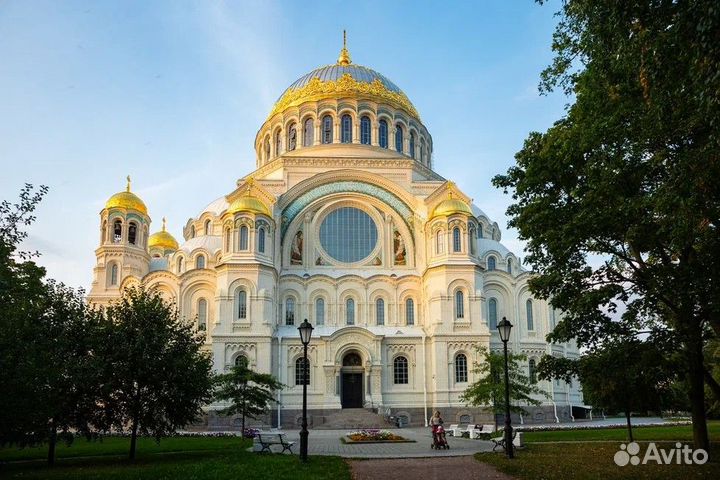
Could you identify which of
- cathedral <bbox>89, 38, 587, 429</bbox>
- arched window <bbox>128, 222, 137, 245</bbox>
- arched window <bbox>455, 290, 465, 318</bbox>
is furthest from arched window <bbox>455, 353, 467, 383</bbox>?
arched window <bbox>128, 222, 137, 245</bbox>

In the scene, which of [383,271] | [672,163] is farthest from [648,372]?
[383,271]

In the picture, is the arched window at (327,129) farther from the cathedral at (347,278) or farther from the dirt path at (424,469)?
the dirt path at (424,469)

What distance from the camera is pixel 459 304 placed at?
4153 centimetres

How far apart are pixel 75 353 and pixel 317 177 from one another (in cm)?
2658

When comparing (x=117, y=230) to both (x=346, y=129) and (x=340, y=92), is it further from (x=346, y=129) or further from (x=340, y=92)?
(x=340, y=92)

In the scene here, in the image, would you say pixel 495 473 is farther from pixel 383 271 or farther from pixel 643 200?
pixel 383 271

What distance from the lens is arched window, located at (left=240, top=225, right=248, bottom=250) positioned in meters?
41.1

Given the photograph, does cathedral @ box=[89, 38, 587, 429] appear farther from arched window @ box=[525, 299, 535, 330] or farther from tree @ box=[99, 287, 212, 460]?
tree @ box=[99, 287, 212, 460]

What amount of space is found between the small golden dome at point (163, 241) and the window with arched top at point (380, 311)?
23.3 m

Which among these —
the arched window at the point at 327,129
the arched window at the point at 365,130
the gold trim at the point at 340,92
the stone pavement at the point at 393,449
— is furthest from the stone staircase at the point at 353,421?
the gold trim at the point at 340,92

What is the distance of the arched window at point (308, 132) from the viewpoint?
50531mm

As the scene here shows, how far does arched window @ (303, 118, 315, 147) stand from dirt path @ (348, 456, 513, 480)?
34.7 metres

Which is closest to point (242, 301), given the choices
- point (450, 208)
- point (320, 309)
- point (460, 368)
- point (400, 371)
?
point (320, 309)

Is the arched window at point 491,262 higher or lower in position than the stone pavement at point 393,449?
higher
